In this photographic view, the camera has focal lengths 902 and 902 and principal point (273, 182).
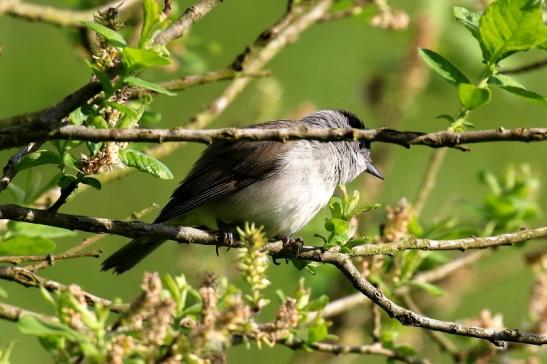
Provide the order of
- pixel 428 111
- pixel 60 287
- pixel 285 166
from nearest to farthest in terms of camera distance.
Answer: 1. pixel 60 287
2. pixel 285 166
3. pixel 428 111

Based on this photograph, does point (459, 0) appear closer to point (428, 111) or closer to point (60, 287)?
point (60, 287)

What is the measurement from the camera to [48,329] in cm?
195

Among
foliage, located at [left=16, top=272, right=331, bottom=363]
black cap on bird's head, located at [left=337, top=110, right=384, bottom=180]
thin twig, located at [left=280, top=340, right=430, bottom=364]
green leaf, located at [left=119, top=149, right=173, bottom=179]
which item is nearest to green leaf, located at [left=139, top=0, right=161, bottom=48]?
green leaf, located at [left=119, top=149, right=173, bottom=179]

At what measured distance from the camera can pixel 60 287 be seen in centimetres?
272

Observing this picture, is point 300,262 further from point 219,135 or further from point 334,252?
point 219,135

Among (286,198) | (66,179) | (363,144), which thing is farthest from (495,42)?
(363,144)

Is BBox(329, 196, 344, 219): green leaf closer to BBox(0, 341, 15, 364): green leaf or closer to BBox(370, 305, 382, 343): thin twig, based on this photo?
BBox(370, 305, 382, 343): thin twig

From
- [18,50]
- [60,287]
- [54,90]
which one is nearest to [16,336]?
[54,90]

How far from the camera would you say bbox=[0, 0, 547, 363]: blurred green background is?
5.19 meters

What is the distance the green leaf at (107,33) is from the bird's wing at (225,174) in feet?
6.34

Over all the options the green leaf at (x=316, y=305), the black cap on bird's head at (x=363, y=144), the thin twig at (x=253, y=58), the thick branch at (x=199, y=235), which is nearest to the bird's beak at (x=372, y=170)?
the black cap on bird's head at (x=363, y=144)

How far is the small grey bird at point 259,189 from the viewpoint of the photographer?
409cm

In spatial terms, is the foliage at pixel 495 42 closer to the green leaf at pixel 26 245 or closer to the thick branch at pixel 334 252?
the thick branch at pixel 334 252

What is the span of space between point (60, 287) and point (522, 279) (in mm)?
6212
